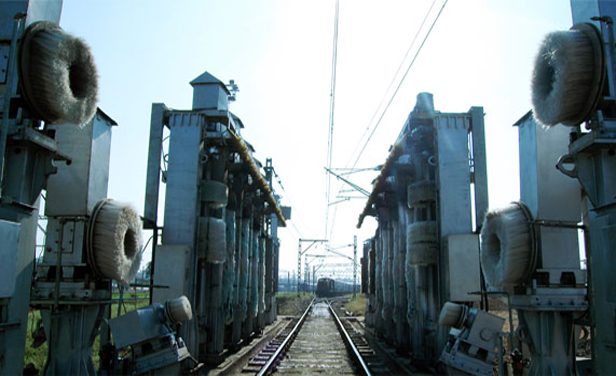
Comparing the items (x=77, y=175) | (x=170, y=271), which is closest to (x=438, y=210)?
(x=170, y=271)

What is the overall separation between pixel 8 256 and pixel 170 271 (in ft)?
17.4

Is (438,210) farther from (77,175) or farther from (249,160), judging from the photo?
(77,175)

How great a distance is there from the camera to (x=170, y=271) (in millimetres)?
9531

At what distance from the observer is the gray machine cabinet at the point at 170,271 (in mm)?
9461

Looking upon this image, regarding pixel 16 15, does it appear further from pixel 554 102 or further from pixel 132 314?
pixel 554 102

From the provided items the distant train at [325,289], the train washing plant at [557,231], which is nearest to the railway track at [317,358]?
the train washing plant at [557,231]

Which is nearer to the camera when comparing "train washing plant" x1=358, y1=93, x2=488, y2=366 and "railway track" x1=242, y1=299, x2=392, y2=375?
"train washing plant" x1=358, y1=93, x2=488, y2=366

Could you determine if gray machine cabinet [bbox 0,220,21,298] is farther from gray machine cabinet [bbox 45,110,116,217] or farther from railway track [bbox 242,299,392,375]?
railway track [bbox 242,299,392,375]

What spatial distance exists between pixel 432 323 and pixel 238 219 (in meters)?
7.12

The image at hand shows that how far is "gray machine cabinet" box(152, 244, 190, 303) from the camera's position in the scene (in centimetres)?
946

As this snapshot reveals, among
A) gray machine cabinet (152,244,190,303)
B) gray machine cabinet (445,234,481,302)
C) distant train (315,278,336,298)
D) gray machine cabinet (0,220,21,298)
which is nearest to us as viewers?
gray machine cabinet (0,220,21,298)

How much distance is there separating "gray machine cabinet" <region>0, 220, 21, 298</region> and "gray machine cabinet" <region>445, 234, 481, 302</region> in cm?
684

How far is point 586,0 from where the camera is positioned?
197 inches

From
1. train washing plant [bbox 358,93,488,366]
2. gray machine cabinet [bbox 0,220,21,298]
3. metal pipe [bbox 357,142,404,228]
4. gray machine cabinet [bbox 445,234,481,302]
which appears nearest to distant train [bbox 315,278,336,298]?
metal pipe [bbox 357,142,404,228]
